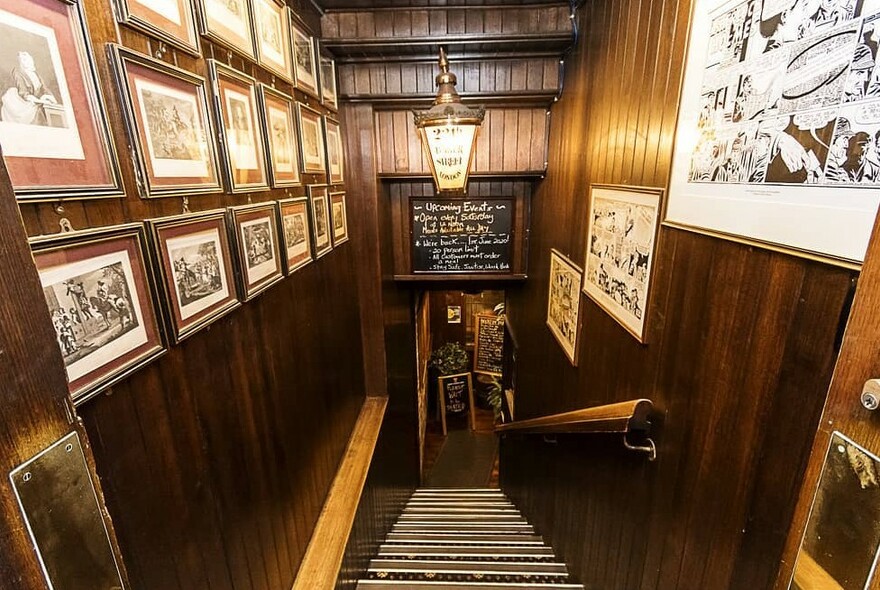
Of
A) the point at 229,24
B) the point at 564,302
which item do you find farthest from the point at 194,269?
the point at 564,302

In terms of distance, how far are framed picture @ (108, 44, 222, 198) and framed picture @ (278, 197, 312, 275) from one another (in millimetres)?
482

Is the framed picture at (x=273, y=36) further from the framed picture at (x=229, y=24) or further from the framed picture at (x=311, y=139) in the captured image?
the framed picture at (x=311, y=139)

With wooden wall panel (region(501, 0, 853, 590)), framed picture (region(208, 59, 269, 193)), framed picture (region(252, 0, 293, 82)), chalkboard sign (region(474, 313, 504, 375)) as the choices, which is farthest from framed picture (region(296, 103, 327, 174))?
chalkboard sign (region(474, 313, 504, 375))

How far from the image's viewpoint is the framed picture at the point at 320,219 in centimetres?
205

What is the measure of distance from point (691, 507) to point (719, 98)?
44.4 inches

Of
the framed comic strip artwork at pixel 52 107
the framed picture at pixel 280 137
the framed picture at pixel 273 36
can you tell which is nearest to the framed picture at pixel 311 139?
the framed picture at pixel 280 137

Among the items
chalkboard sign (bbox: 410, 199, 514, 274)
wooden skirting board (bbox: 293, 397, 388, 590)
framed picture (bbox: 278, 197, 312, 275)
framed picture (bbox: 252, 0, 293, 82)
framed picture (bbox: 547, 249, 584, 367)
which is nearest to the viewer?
framed picture (bbox: 252, 0, 293, 82)

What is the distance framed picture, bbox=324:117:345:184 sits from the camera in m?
2.38

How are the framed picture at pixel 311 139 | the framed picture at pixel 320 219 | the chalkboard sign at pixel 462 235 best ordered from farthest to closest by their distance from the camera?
the chalkboard sign at pixel 462 235 → the framed picture at pixel 320 219 → the framed picture at pixel 311 139

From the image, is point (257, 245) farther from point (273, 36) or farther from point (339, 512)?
point (339, 512)

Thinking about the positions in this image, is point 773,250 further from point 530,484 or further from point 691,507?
point 530,484

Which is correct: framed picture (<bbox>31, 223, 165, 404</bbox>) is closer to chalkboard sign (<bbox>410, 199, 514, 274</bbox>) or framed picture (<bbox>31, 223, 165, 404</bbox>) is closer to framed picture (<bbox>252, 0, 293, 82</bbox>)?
framed picture (<bbox>252, 0, 293, 82</bbox>)

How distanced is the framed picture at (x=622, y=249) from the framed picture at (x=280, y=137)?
1.42 metres

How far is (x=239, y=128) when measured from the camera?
4.41 ft
